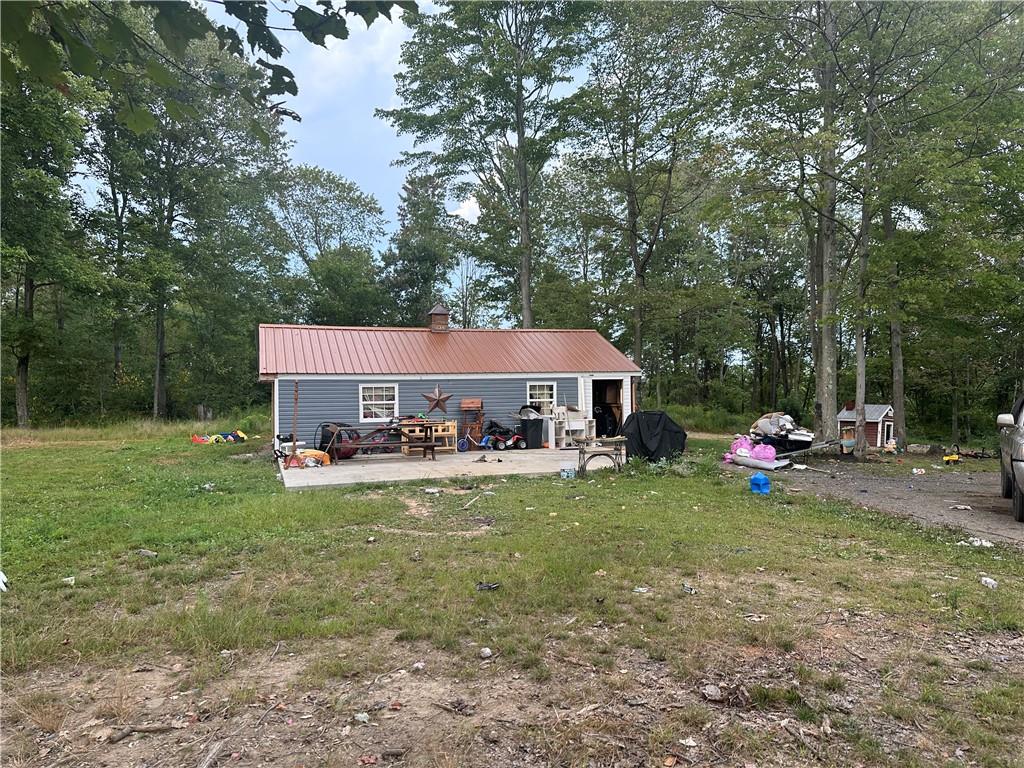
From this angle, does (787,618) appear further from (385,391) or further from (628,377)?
(628,377)

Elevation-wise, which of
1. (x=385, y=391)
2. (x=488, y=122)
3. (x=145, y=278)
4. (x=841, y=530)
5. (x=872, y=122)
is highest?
(x=488, y=122)

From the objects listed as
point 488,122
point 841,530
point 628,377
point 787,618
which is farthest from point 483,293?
point 787,618

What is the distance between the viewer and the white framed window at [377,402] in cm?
1369

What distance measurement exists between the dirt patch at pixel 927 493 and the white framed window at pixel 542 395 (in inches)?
257

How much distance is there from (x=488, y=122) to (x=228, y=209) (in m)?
12.9

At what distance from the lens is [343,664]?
293 cm

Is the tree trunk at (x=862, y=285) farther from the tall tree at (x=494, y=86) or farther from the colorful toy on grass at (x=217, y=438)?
the colorful toy on grass at (x=217, y=438)

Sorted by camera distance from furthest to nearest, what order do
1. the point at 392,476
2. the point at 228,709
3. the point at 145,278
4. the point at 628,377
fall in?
the point at 145,278 < the point at 628,377 < the point at 392,476 < the point at 228,709

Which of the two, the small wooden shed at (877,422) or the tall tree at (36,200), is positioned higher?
the tall tree at (36,200)

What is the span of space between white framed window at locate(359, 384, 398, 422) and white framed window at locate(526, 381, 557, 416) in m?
3.78

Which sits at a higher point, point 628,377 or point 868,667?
point 628,377

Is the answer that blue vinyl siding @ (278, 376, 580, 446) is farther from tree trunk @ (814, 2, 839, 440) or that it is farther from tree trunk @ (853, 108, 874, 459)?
tree trunk @ (853, 108, 874, 459)

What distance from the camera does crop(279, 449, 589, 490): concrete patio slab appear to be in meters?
9.30

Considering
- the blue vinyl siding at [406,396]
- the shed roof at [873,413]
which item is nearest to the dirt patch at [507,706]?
the blue vinyl siding at [406,396]
